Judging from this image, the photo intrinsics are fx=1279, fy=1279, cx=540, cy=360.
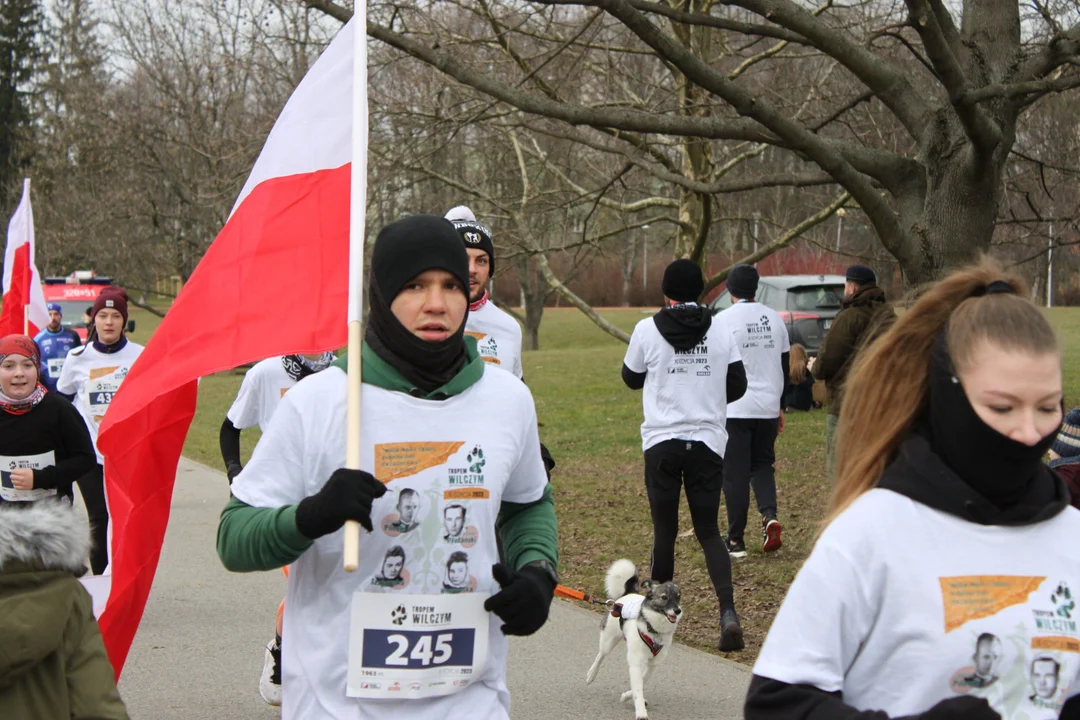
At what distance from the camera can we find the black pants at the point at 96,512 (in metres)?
7.76

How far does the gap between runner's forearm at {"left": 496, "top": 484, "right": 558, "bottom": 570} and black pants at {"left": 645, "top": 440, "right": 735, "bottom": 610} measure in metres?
3.66

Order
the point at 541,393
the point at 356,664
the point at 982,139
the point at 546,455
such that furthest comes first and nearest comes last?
the point at 541,393 → the point at 982,139 → the point at 546,455 → the point at 356,664

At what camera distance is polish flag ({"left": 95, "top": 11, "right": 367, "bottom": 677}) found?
3482 millimetres

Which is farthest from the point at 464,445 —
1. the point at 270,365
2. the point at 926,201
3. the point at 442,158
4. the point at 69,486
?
the point at 442,158

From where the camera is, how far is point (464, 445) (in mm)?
2885

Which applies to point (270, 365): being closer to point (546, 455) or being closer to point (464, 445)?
point (546, 455)

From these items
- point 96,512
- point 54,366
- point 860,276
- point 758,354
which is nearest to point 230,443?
point 96,512

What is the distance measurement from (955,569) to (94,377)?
7344mm

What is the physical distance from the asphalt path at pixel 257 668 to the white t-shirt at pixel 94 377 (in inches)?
49.3

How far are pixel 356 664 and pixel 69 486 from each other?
14.2 feet

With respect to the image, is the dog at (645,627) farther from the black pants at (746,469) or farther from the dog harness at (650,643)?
the black pants at (746,469)

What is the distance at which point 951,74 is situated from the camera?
7.11 metres

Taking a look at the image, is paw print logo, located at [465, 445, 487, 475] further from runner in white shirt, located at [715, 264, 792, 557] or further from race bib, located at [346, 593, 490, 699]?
runner in white shirt, located at [715, 264, 792, 557]

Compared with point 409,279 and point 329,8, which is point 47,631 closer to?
point 409,279
